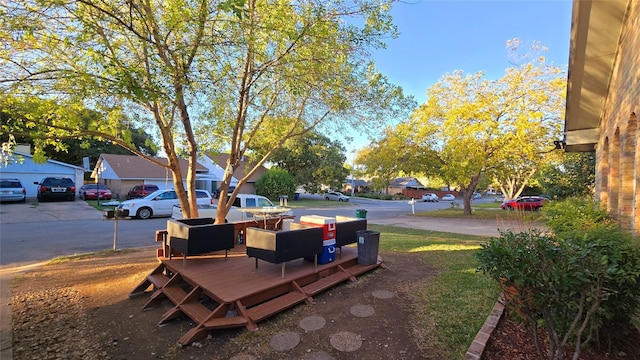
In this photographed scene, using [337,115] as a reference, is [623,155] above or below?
below

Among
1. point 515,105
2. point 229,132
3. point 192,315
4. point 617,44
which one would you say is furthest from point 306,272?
point 515,105

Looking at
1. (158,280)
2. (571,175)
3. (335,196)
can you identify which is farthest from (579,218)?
(335,196)

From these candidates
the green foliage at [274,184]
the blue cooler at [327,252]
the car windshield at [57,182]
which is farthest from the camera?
the green foliage at [274,184]

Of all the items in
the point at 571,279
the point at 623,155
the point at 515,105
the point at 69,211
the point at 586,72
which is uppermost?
the point at 515,105

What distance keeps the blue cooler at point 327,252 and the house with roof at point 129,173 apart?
79.9ft

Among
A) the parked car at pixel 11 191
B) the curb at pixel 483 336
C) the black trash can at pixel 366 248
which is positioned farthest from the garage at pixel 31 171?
the curb at pixel 483 336

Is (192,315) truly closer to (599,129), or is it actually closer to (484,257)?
(484,257)

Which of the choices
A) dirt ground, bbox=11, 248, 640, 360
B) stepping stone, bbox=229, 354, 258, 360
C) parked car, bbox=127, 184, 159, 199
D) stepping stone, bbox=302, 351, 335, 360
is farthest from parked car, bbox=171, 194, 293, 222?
parked car, bbox=127, 184, 159, 199

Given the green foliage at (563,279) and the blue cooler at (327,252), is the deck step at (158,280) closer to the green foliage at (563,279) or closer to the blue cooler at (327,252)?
the blue cooler at (327,252)

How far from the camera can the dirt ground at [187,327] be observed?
3613 mm

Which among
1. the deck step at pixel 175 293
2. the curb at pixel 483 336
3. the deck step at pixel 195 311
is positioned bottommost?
the deck step at pixel 195 311

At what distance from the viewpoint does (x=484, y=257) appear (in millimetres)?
2752

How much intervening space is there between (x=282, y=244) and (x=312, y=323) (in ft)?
4.17

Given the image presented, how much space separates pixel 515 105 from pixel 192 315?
1715 centimetres
